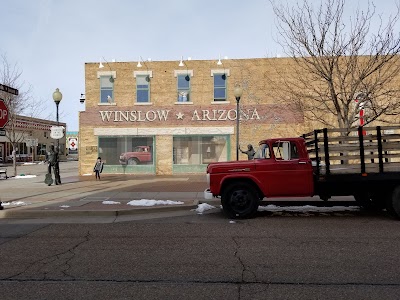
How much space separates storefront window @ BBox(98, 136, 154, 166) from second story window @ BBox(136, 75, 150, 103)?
2.64 meters

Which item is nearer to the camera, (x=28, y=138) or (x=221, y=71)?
(x=221, y=71)

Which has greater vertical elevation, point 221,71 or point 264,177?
point 221,71

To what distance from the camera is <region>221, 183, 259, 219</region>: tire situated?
9023 mm

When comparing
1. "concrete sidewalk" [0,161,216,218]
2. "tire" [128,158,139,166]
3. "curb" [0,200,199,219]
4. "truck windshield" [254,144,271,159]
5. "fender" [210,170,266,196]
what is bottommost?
"curb" [0,200,199,219]

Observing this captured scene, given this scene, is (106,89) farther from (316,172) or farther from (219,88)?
(316,172)

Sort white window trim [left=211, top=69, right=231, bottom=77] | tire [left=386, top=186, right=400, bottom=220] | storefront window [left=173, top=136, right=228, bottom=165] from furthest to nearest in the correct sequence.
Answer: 1. storefront window [left=173, top=136, right=228, bottom=165]
2. white window trim [left=211, top=69, right=231, bottom=77]
3. tire [left=386, top=186, right=400, bottom=220]

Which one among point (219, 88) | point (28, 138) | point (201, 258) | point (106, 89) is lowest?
point (201, 258)

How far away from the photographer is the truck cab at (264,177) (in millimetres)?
8867

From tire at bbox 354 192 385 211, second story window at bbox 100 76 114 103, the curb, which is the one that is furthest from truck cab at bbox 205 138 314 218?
second story window at bbox 100 76 114 103

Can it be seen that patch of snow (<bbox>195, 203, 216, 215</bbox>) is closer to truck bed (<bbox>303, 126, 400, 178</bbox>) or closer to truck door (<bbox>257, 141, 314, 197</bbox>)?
truck door (<bbox>257, 141, 314, 197</bbox>)

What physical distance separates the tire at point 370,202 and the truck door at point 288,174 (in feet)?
6.10

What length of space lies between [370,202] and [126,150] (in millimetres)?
16455

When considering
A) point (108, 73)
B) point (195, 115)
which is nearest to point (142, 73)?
point (108, 73)

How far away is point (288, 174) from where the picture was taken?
8.88 m
